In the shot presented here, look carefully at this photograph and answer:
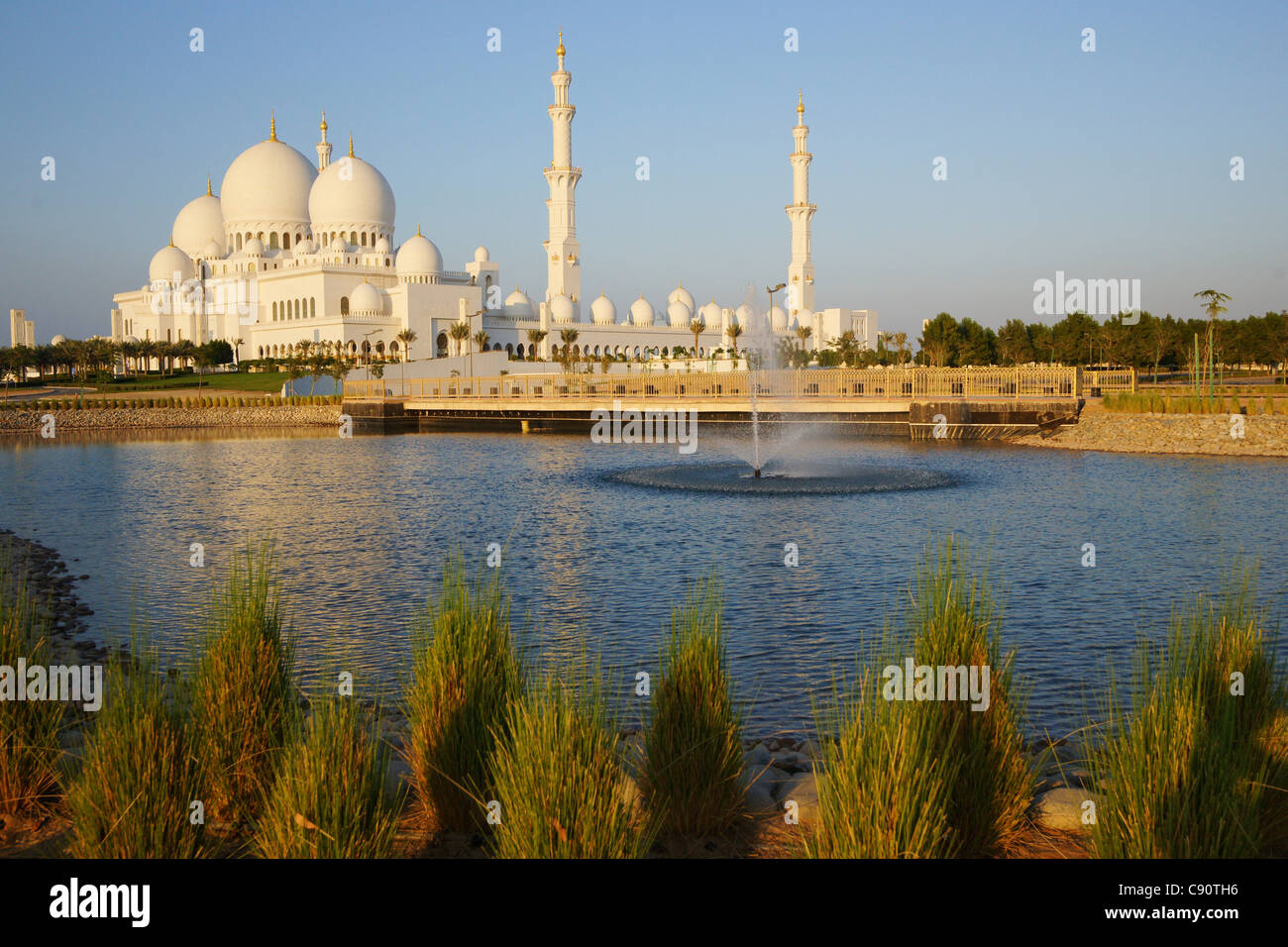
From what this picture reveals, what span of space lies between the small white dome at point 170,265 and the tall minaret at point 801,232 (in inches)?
2065

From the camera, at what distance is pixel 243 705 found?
5.73m

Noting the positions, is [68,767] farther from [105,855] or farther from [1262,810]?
[1262,810]

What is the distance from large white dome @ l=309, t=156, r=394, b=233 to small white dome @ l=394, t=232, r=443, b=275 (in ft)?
14.8

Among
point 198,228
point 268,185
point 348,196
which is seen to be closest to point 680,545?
point 348,196

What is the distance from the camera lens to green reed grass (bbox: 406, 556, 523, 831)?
5285 mm

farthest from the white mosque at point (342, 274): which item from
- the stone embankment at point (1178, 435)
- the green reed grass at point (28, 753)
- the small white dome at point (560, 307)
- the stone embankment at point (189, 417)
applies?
the green reed grass at point (28, 753)

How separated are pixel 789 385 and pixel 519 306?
5173 centimetres

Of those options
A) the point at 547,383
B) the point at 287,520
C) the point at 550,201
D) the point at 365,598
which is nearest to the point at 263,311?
the point at 550,201

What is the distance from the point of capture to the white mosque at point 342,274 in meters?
81.1

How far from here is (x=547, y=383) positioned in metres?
48.6

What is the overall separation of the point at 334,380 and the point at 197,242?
39.2 m

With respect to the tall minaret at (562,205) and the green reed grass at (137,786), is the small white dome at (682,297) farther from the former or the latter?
the green reed grass at (137,786)

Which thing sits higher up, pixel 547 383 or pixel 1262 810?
pixel 547 383

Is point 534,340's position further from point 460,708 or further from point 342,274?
point 460,708
